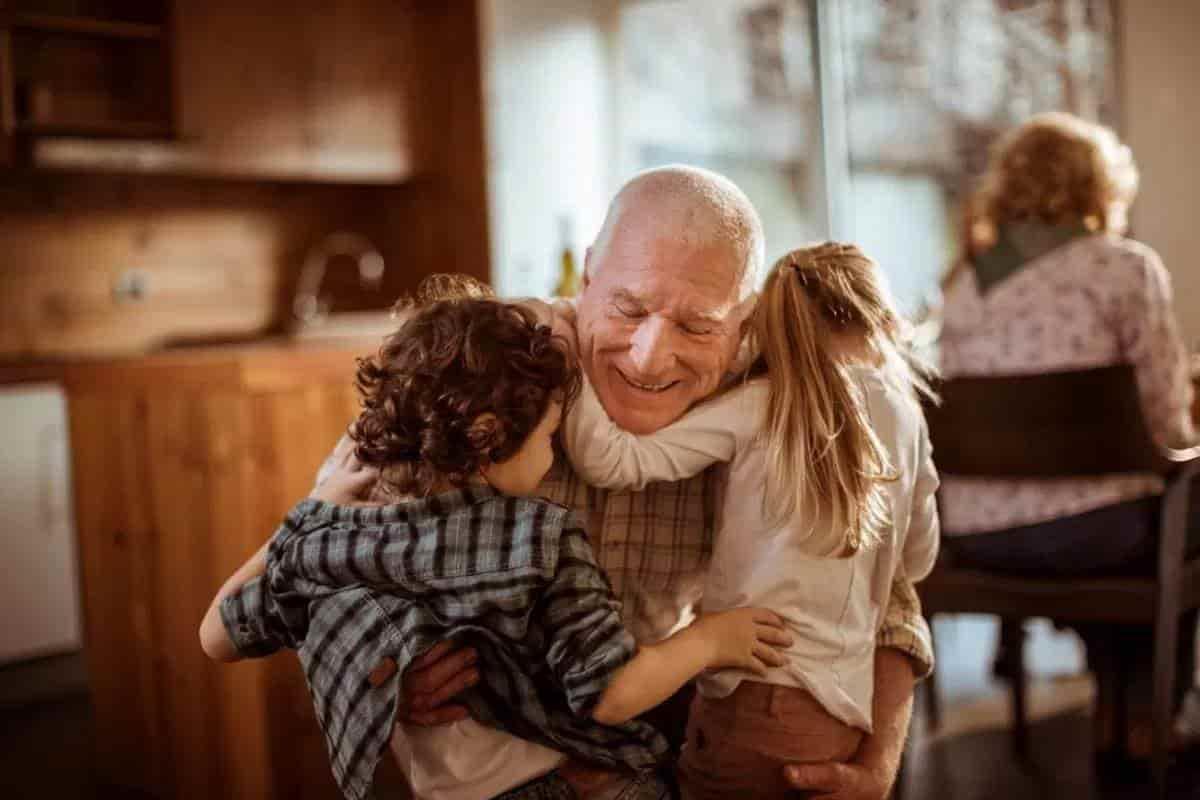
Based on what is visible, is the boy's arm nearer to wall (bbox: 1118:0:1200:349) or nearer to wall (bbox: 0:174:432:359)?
wall (bbox: 0:174:432:359)

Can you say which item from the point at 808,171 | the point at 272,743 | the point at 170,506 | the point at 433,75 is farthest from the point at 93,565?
the point at 808,171

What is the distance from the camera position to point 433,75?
5590 millimetres

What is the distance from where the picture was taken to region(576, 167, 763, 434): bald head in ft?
4.98

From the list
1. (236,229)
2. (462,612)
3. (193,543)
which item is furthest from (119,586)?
(236,229)

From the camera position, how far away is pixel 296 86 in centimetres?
504

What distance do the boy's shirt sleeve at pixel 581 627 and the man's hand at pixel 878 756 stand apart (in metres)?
0.34

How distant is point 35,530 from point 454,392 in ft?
10.8

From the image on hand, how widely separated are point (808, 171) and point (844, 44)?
1.78 feet

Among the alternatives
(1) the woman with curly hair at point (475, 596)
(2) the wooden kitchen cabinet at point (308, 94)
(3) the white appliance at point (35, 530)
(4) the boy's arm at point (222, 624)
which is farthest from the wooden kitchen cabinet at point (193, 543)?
(2) the wooden kitchen cabinet at point (308, 94)

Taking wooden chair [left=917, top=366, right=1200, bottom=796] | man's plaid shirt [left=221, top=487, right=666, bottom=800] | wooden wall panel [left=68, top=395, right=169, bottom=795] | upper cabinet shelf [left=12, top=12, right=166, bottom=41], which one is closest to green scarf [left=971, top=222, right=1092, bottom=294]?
wooden chair [left=917, top=366, right=1200, bottom=796]

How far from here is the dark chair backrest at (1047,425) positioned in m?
2.52

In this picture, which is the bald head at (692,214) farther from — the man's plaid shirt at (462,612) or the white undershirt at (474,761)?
the white undershirt at (474,761)


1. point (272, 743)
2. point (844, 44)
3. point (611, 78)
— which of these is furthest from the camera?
point (611, 78)

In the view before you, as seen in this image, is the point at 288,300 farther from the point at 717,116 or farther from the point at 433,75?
the point at 717,116
